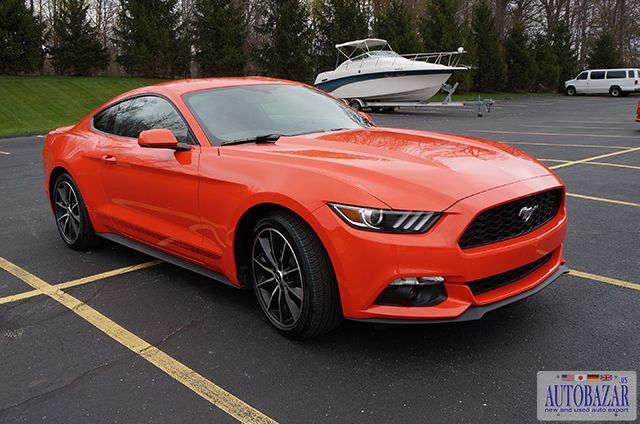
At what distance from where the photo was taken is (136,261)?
16.0 feet

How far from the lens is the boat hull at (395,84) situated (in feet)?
76.6

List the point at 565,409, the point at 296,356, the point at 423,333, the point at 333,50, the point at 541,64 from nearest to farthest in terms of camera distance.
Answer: the point at 565,409, the point at 296,356, the point at 423,333, the point at 333,50, the point at 541,64

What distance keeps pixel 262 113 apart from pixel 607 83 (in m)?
38.6

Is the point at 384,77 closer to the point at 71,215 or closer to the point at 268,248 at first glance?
the point at 71,215

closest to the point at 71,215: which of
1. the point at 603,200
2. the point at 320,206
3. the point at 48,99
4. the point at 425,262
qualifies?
the point at 320,206

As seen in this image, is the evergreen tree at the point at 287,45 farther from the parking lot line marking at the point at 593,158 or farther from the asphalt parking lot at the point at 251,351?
the asphalt parking lot at the point at 251,351

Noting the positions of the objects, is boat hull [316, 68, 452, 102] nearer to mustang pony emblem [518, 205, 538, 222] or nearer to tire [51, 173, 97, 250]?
tire [51, 173, 97, 250]

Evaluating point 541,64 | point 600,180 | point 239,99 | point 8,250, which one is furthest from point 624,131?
point 541,64

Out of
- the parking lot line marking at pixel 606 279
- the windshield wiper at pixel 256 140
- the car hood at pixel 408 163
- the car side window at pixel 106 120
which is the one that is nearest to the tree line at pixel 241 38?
the car side window at pixel 106 120

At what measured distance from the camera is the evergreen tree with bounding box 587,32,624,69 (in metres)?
44.6

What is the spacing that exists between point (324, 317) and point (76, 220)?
3.02 metres

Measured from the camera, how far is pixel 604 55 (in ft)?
147

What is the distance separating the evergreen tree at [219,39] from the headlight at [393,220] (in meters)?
26.0

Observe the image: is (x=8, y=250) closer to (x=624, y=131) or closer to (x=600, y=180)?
(x=600, y=180)
